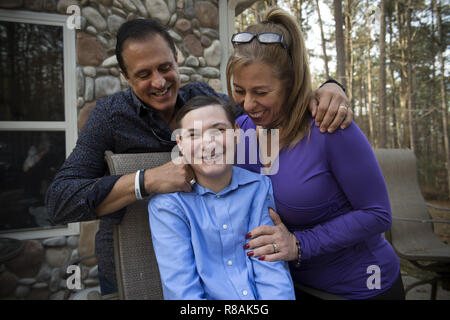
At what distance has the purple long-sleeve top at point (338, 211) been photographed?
1.21 m

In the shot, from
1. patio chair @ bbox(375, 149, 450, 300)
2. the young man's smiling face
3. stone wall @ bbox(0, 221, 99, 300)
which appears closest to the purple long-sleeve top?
the young man's smiling face

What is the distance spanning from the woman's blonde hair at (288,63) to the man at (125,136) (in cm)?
8

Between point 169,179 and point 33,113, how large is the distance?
9.75 ft

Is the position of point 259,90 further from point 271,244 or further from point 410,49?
point 410,49

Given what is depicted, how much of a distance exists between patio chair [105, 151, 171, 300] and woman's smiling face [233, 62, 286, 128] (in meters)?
0.64

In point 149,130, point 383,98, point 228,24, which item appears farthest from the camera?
point 383,98

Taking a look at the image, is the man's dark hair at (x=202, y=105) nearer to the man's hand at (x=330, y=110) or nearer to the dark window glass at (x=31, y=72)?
the man's hand at (x=330, y=110)

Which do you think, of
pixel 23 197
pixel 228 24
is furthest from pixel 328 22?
pixel 23 197

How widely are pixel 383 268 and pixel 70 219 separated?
1474mm

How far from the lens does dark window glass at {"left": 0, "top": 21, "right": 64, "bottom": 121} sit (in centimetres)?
336

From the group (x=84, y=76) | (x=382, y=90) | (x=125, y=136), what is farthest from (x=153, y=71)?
(x=382, y=90)

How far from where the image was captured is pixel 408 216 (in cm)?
336
